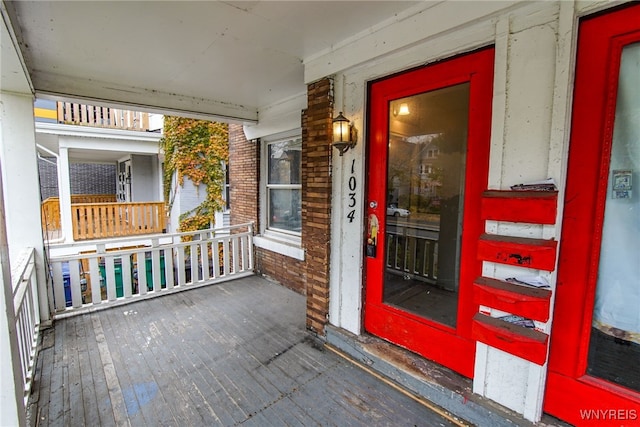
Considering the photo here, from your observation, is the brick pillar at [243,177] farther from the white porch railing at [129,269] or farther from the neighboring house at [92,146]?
the neighboring house at [92,146]

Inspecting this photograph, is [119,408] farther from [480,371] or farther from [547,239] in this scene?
[547,239]

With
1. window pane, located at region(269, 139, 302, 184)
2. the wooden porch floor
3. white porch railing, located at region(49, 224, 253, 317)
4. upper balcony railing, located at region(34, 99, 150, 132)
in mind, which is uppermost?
upper balcony railing, located at region(34, 99, 150, 132)

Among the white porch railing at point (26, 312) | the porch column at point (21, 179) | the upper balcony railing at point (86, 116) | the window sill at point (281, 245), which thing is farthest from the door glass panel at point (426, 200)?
the upper balcony railing at point (86, 116)

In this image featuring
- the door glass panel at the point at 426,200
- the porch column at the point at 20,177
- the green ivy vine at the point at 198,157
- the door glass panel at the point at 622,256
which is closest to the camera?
the door glass panel at the point at 622,256

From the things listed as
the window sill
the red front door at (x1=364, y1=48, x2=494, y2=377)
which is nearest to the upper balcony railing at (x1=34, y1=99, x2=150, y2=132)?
the window sill

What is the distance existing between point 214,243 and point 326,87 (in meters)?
3.12

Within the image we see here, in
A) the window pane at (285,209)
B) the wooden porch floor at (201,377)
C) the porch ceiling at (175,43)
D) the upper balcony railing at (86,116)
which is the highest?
the upper balcony railing at (86,116)

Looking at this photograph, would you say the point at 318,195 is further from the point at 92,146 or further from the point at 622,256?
the point at 92,146

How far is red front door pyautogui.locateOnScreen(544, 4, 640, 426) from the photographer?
148 cm

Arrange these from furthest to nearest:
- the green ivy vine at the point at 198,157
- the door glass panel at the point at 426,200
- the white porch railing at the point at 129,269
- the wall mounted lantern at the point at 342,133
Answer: the green ivy vine at the point at 198,157 → the white porch railing at the point at 129,269 → the wall mounted lantern at the point at 342,133 → the door glass panel at the point at 426,200

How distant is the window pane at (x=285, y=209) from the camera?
459 cm

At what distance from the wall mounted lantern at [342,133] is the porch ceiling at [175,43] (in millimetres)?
676

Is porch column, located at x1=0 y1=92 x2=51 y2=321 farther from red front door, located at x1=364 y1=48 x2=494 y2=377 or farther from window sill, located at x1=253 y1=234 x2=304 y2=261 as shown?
red front door, located at x1=364 y1=48 x2=494 y2=377

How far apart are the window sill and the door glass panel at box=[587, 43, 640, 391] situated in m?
3.14
